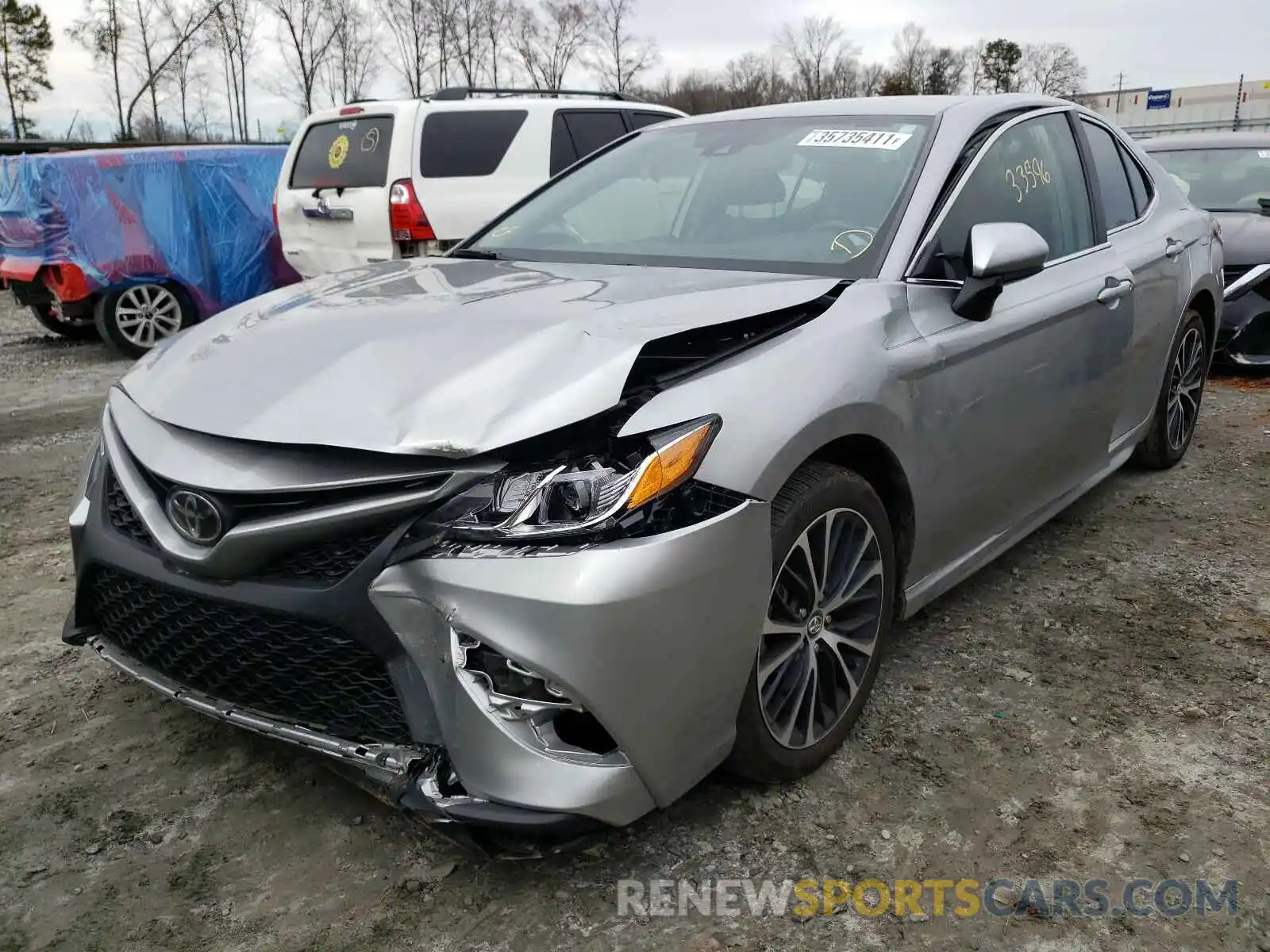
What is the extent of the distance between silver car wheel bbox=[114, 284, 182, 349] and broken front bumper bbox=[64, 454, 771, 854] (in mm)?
7761

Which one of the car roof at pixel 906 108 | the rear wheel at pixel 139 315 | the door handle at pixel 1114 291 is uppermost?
the car roof at pixel 906 108

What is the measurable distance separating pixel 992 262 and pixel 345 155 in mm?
6450

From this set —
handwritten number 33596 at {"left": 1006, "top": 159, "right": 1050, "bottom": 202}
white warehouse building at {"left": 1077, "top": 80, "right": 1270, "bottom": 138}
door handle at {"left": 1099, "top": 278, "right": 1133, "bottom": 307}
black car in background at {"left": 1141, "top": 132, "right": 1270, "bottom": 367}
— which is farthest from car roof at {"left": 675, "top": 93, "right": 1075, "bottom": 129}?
white warehouse building at {"left": 1077, "top": 80, "right": 1270, "bottom": 138}

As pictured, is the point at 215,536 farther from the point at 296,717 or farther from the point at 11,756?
the point at 11,756

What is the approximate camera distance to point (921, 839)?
7.65 ft

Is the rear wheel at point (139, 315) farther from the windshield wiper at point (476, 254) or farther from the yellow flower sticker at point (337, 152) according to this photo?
the windshield wiper at point (476, 254)

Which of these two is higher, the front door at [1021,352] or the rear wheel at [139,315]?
the front door at [1021,352]

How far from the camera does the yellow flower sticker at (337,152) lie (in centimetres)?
800

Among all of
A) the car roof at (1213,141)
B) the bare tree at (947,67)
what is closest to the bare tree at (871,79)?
the bare tree at (947,67)

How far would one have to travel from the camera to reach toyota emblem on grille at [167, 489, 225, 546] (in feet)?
6.76

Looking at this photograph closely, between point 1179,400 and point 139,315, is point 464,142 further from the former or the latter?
point 1179,400

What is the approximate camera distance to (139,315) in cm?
898

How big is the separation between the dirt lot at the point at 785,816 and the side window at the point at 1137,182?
169cm

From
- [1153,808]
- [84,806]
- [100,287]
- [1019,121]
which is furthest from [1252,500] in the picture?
[100,287]
